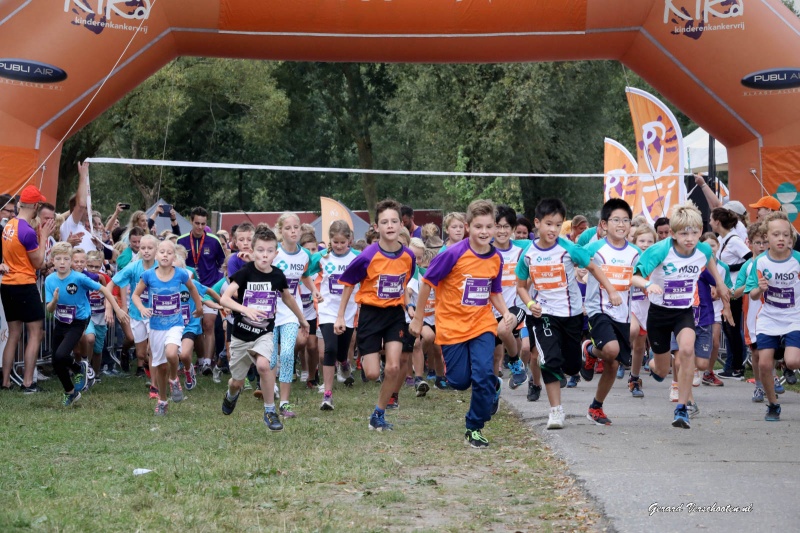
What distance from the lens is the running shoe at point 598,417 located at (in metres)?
9.33

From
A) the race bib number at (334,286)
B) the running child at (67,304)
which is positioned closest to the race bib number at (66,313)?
the running child at (67,304)

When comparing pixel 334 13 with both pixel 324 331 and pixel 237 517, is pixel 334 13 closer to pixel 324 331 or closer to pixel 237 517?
pixel 324 331

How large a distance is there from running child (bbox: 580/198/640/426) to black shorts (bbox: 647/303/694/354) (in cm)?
28

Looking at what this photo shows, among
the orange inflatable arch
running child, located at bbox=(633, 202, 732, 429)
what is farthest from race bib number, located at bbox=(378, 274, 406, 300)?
the orange inflatable arch

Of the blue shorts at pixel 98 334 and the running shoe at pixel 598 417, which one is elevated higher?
the blue shorts at pixel 98 334

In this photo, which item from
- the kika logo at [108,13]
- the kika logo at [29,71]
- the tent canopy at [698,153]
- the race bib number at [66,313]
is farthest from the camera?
the tent canopy at [698,153]

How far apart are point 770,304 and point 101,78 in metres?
8.34

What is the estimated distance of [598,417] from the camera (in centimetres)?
937

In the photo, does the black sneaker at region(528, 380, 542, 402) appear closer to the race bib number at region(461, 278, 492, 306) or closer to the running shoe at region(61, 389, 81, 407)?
the race bib number at region(461, 278, 492, 306)

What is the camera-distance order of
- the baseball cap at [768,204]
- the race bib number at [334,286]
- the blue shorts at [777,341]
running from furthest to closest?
the baseball cap at [768,204] → the race bib number at [334,286] → the blue shorts at [777,341]

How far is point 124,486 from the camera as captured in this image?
6.48 m

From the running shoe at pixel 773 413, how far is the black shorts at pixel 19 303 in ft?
25.2

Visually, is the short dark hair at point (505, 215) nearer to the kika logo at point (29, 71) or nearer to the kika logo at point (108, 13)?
the kika logo at point (108, 13)

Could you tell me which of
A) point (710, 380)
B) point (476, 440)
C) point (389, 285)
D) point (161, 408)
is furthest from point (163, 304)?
point (710, 380)
